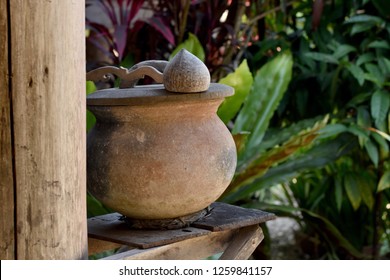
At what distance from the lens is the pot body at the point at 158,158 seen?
175 centimetres

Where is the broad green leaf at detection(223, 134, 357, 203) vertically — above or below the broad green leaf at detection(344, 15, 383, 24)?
below

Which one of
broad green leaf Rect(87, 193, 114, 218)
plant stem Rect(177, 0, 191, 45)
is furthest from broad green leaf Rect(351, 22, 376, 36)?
broad green leaf Rect(87, 193, 114, 218)

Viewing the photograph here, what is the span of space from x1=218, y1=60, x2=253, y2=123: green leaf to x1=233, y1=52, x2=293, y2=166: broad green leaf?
0.13 meters

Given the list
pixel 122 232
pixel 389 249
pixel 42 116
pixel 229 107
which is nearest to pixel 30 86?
pixel 42 116

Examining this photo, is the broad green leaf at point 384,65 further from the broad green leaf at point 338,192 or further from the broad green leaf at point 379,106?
the broad green leaf at point 338,192

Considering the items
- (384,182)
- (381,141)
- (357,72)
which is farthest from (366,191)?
(357,72)

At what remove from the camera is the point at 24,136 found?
1.61m

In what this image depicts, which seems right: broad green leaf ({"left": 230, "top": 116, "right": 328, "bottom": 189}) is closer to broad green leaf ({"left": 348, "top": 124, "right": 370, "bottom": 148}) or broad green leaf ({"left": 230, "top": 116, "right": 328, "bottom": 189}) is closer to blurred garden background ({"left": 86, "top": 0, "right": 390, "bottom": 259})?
blurred garden background ({"left": 86, "top": 0, "right": 390, "bottom": 259})

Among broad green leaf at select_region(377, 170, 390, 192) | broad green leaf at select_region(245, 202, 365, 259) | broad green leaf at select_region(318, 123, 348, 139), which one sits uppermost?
broad green leaf at select_region(318, 123, 348, 139)

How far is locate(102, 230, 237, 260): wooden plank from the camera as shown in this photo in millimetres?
1721

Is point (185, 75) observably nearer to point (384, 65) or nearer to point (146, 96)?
point (146, 96)

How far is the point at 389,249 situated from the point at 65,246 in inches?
102

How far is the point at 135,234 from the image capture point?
71.9 inches

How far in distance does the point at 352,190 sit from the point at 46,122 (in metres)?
2.14
